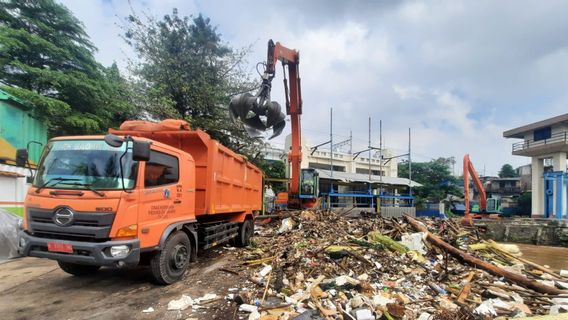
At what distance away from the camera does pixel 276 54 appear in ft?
34.5

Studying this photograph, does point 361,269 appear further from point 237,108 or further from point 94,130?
point 94,130

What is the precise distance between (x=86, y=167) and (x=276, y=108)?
19.3ft

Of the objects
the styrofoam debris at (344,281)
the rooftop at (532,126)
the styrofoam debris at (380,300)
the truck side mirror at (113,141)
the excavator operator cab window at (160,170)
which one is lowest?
the styrofoam debris at (380,300)

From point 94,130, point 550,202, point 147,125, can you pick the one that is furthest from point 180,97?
point 550,202

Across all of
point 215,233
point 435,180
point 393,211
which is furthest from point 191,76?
point 435,180

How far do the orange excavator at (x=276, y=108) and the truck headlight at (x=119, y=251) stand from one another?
204 inches

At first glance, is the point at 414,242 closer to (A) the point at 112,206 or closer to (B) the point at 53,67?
(A) the point at 112,206

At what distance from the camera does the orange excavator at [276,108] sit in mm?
8961

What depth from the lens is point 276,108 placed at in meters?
9.66

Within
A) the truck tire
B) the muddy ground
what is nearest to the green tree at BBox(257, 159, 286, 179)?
the muddy ground

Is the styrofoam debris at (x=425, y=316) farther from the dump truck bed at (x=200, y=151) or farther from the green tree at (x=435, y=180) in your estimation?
the green tree at (x=435, y=180)

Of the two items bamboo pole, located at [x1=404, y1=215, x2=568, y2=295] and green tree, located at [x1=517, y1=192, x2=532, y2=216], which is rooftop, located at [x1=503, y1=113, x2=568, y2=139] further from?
bamboo pole, located at [x1=404, y1=215, x2=568, y2=295]

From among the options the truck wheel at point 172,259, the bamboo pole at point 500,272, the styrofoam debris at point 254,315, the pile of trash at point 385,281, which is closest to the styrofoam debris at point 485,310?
the pile of trash at point 385,281

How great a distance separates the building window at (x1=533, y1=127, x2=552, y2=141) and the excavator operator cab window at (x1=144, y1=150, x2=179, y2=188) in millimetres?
30644
